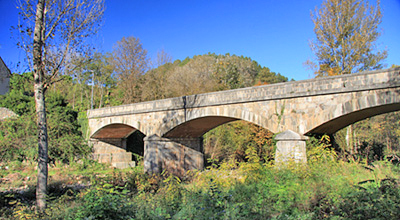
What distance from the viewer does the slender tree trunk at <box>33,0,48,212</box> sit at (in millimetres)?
6953

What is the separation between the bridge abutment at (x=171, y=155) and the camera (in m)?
14.8

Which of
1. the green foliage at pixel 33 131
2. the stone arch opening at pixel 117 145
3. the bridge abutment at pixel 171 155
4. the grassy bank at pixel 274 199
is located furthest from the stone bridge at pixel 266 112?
the green foliage at pixel 33 131

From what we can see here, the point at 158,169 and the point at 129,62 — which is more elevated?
the point at 129,62

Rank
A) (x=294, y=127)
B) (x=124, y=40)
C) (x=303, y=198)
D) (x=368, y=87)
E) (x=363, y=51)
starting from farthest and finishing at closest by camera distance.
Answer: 1. (x=124, y=40)
2. (x=363, y=51)
3. (x=294, y=127)
4. (x=368, y=87)
5. (x=303, y=198)

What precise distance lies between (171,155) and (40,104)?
8.83 meters

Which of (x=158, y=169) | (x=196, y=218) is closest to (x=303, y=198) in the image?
(x=196, y=218)

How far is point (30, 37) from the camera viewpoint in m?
7.55

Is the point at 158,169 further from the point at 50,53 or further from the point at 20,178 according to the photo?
the point at 50,53

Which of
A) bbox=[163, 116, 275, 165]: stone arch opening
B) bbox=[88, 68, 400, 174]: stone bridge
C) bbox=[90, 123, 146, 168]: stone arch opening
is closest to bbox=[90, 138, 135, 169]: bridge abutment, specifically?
bbox=[90, 123, 146, 168]: stone arch opening

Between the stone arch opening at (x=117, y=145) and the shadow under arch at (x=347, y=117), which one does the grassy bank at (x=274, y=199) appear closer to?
the shadow under arch at (x=347, y=117)

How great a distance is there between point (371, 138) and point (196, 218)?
16.8 metres

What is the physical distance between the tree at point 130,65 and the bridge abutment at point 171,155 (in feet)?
40.5

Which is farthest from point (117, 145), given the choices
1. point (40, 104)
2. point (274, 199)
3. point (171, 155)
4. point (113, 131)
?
point (274, 199)

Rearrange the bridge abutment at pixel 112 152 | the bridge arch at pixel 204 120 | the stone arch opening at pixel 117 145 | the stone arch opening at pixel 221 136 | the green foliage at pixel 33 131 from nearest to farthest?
the bridge arch at pixel 204 120 → the stone arch opening at pixel 221 136 → the green foliage at pixel 33 131 → the stone arch opening at pixel 117 145 → the bridge abutment at pixel 112 152
